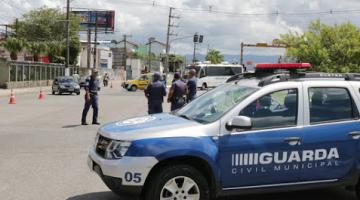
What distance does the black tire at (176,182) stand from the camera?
5.48 metres

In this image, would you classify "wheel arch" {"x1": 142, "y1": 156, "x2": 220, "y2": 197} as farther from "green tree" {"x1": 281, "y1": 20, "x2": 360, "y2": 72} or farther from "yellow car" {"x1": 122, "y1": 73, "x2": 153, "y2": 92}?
"yellow car" {"x1": 122, "y1": 73, "x2": 153, "y2": 92}

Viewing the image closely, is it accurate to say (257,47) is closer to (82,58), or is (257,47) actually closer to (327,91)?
(82,58)

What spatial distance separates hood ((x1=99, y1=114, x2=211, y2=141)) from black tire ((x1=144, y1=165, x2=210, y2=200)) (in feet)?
1.18

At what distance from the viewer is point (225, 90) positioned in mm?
6656

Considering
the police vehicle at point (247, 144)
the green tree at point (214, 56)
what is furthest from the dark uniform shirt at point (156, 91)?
the green tree at point (214, 56)

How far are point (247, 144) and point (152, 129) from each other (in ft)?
3.29

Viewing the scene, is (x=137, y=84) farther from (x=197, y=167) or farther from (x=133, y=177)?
(x=133, y=177)

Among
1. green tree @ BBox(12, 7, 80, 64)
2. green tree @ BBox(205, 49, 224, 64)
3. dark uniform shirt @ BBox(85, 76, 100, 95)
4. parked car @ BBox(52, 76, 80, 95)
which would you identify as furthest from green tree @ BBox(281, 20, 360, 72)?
green tree @ BBox(205, 49, 224, 64)

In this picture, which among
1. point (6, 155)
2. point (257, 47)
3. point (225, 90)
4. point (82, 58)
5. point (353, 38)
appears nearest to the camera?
point (225, 90)

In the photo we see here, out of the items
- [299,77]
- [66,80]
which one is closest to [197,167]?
[299,77]

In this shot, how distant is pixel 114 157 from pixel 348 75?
3014 mm

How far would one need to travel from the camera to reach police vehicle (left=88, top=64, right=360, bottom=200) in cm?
546

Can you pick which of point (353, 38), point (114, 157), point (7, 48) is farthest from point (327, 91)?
point (7, 48)

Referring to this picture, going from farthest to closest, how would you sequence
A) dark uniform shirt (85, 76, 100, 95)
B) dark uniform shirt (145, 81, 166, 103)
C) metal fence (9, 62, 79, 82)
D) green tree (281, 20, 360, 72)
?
metal fence (9, 62, 79, 82)
green tree (281, 20, 360, 72)
dark uniform shirt (85, 76, 100, 95)
dark uniform shirt (145, 81, 166, 103)
